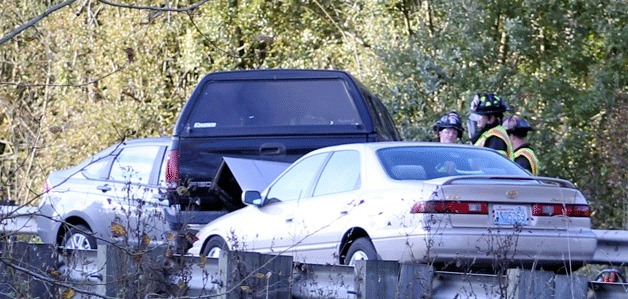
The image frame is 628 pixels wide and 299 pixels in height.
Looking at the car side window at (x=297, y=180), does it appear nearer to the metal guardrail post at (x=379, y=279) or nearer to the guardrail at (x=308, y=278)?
the guardrail at (x=308, y=278)

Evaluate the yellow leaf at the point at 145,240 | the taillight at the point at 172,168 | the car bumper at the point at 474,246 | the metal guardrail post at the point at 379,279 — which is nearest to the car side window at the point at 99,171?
the taillight at the point at 172,168

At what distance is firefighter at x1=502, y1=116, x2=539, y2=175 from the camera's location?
1213cm

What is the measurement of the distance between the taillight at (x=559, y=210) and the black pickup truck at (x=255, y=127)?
3.38 metres

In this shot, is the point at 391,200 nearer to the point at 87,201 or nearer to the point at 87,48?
the point at 87,201

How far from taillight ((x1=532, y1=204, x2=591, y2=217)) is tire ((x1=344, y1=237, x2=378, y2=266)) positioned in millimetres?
1141

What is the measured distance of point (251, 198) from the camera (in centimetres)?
1111

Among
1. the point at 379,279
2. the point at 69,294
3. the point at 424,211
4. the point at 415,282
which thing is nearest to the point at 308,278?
the point at 379,279

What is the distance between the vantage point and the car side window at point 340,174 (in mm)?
10180

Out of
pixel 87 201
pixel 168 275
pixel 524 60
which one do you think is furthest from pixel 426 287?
pixel 524 60

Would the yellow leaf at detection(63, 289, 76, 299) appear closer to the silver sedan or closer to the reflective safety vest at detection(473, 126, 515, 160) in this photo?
the silver sedan

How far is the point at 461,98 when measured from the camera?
797 inches

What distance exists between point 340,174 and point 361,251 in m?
0.96

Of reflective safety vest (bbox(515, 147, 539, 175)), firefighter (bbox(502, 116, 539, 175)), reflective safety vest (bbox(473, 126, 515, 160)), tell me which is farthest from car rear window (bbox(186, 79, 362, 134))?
reflective safety vest (bbox(515, 147, 539, 175))

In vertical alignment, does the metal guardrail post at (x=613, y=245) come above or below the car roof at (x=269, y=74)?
below
